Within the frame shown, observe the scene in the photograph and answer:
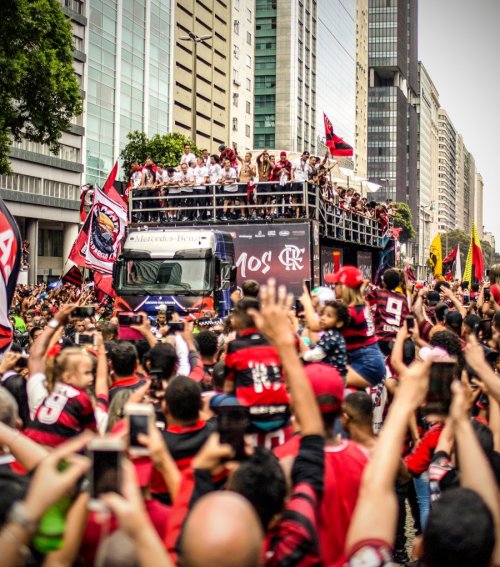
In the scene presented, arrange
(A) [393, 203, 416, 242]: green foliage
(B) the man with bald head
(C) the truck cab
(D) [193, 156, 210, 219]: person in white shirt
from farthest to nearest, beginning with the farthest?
(A) [393, 203, 416, 242]: green foliage
(D) [193, 156, 210, 219]: person in white shirt
(C) the truck cab
(B) the man with bald head

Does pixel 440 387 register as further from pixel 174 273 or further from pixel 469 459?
pixel 174 273

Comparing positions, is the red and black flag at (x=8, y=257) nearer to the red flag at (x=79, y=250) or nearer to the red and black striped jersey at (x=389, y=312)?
the red and black striped jersey at (x=389, y=312)

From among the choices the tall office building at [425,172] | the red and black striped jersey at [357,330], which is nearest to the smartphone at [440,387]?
the red and black striped jersey at [357,330]

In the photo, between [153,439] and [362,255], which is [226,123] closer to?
[362,255]

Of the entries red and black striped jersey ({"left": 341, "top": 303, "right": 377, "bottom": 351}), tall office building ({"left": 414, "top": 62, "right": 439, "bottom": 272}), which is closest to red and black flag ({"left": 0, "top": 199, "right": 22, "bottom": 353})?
red and black striped jersey ({"left": 341, "top": 303, "right": 377, "bottom": 351})

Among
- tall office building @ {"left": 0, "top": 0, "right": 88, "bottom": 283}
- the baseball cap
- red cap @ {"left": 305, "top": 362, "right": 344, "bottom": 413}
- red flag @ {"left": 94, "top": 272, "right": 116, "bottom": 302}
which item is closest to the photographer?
red cap @ {"left": 305, "top": 362, "right": 344, "bottom": 413}

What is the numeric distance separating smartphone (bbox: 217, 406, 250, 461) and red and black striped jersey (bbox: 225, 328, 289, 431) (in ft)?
5.78

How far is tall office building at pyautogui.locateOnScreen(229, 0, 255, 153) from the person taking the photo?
7650 centimetres

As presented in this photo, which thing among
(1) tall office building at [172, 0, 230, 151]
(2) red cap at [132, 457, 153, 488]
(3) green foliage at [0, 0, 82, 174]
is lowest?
(2) red cap at [132, 457, 153, 488]

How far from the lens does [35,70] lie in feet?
69.1

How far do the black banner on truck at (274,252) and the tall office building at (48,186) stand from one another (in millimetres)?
30203

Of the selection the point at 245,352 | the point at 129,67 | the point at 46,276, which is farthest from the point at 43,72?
the point at 129,67

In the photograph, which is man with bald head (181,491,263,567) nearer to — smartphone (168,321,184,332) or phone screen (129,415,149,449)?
phone screen (129,415,149,449)

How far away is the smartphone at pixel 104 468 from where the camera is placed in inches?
80.6
